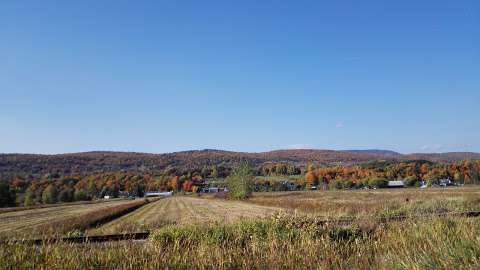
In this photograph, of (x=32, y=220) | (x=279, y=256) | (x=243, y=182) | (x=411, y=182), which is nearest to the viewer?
(x=279, y=256)

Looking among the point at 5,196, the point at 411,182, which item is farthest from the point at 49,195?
the point at 411,182

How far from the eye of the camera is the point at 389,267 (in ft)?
18.2

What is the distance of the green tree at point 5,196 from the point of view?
9769 centimetres

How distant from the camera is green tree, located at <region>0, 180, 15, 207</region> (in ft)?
320

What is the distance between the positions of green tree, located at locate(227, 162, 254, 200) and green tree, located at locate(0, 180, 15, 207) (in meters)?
47.7

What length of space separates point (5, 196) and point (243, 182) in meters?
50.1

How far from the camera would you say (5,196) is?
9838 centimetres

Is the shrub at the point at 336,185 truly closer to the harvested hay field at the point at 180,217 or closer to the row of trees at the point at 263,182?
the row of trees at the point at 263,182

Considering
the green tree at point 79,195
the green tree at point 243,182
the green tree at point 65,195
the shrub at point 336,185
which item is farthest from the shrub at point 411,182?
the green tree at point 65,195

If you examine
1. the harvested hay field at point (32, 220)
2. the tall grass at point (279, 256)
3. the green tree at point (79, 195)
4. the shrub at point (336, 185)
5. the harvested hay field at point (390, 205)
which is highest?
the tall grass at point (279, 256)

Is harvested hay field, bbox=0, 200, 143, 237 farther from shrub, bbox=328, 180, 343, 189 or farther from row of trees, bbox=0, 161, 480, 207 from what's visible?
shrub, bbox=328, 180, 343, 189

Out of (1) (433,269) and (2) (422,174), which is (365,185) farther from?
(1) (433,269)

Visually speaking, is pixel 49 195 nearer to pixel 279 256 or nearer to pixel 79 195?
pixel 79 195

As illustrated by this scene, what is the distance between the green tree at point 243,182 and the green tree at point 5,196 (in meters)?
47.7
